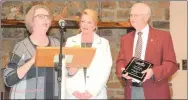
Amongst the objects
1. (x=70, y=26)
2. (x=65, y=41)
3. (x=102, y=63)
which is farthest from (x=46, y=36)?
(x=102, y=63)

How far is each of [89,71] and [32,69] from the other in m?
0.38

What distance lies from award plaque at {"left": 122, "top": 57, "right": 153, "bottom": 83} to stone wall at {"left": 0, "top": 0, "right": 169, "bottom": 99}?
25 cm

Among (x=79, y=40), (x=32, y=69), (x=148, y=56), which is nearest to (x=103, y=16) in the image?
(x=79, y=40)

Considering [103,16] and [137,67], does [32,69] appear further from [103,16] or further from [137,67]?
[103,16]

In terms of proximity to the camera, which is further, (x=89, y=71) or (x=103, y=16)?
(x=103, y=16)

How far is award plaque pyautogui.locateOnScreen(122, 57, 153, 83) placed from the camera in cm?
204

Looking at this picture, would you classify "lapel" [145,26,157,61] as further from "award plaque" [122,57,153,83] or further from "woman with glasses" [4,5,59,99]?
"woman with glasses" [4,5,59,99]

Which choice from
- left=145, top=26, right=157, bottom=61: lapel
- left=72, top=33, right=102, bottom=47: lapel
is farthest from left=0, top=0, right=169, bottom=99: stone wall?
left=145, top=26, right=157, bottom=61: lapel

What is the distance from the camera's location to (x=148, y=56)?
210cm

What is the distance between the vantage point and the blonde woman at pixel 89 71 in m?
2.11

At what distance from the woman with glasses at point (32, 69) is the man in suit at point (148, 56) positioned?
19.6 inches

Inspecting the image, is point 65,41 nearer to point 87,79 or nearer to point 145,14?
point 87,79

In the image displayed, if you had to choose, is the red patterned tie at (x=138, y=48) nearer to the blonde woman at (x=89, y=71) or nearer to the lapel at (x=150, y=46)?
the lapel at (x=150, y=46)

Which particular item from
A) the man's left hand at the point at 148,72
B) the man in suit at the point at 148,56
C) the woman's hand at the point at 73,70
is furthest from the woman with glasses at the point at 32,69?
the man's left hand at the point at 148,72
